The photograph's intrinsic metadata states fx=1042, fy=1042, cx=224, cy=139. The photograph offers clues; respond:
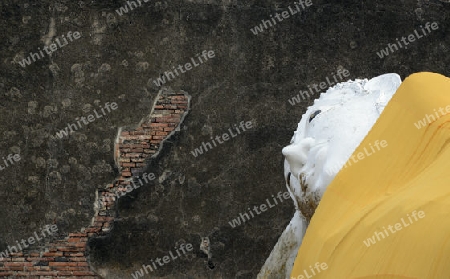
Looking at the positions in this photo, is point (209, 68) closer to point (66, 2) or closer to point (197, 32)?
point (197, 32)

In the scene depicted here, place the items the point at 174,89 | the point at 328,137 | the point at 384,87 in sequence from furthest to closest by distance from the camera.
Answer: the point at 174,89 < the point at 384,87 < the point at 328,137

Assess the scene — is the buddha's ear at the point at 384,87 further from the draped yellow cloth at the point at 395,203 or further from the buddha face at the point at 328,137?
the draped yellow cloth at the point at 395,203

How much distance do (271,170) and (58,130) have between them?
4.34ft

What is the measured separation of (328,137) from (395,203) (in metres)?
0.58

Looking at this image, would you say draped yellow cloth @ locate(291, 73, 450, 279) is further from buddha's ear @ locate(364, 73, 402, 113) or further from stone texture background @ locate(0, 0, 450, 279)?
stone texture background @ locate(0, 0, 450, 279)

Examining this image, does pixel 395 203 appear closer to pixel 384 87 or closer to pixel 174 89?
pixel 384 87

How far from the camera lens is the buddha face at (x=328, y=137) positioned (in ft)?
11.9

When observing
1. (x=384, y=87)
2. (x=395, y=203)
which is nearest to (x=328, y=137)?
(x=384, y=87)

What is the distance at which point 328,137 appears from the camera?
12.2 feet

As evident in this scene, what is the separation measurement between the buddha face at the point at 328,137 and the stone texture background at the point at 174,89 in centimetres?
236

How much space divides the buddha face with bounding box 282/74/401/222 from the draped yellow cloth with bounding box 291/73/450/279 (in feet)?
0.36

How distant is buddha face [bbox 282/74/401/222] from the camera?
363cm

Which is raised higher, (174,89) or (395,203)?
(174,89)

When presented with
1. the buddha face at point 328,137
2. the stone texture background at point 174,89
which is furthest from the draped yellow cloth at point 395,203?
the stone texture background at point 174,89
